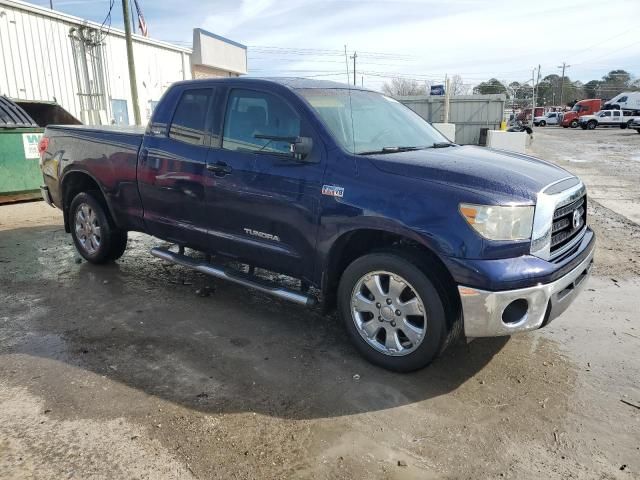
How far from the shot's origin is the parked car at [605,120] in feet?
156

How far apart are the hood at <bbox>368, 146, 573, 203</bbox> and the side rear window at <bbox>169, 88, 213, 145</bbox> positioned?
1.69 m

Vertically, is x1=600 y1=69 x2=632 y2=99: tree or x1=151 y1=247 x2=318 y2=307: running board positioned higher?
x1=600 y1=69 x2=632 y2=99: tree

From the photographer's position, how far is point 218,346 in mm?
3904

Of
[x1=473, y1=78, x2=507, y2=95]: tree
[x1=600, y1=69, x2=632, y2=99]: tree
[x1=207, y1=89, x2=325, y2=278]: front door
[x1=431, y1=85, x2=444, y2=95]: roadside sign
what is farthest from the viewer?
[x1=600, y1=69, x2=632, y2=99]: tree

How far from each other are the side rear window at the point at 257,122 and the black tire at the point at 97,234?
207 cm

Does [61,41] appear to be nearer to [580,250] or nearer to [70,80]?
[70,80]

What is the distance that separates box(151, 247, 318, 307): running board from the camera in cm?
380

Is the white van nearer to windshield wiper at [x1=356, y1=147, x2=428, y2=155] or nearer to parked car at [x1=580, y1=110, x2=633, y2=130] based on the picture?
parked car at [x1=580, y1=110, x2=633, y2=130]

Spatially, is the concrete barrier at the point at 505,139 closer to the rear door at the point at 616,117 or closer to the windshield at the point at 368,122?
the windshield at the point at 368,122

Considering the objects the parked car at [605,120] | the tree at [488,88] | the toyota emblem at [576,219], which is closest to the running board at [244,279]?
the toyota emblem at [576,219]

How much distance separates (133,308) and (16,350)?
1018mm

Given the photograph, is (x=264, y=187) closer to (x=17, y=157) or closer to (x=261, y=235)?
(x=261, y=235)

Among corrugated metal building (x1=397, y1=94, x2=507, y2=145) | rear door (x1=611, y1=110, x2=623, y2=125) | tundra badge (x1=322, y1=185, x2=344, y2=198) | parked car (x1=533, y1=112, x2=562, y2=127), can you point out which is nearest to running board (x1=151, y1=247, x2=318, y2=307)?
tundra badge (x1=322, y1=185, x2=344, y2=198)

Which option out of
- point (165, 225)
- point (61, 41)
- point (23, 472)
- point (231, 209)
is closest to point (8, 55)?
point (61, 41)
